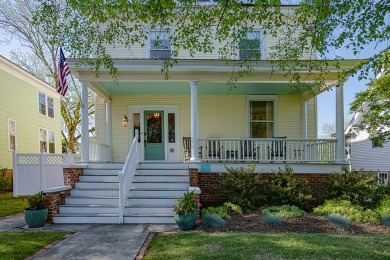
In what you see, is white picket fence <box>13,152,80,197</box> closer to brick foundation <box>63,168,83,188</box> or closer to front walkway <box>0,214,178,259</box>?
brick foundation <box>63,168,83,188</box>

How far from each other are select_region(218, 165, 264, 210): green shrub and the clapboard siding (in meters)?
12.7

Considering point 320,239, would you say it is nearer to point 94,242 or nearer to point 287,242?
point 287,242

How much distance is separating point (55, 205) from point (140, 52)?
685cm

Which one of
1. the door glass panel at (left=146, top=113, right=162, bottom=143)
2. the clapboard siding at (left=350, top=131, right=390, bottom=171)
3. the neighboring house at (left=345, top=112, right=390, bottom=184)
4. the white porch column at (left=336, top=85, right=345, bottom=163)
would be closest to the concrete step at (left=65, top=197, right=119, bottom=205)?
the door glass panel at (left=146, top=113, right=162, bottom=143)

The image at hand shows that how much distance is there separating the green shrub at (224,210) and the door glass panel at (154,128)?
484 cm

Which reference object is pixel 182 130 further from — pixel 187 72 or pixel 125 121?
pixel 187 72

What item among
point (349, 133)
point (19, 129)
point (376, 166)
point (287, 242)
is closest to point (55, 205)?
point (287, 242)

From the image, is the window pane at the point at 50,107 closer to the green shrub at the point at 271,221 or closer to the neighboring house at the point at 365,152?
the green shrub at the point at 271,221

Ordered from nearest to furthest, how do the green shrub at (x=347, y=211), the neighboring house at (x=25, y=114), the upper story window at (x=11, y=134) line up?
the green shrub at (x=347, y=211)
the neighboring house at (x=25, y=114)
the upper story window at (x=11, y=134)

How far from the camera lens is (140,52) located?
1137cm

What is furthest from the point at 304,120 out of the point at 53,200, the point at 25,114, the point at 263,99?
the point at 25,114

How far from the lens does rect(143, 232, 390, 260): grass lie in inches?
166

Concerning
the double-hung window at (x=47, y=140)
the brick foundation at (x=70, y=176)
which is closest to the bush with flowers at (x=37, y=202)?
the brick foundation at (x=70, y=176)

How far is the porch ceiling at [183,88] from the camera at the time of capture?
958 cm
